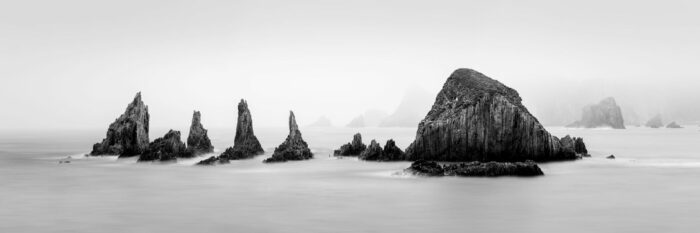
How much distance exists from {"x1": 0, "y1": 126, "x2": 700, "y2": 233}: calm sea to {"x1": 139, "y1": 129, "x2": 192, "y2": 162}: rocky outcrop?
7981 mm

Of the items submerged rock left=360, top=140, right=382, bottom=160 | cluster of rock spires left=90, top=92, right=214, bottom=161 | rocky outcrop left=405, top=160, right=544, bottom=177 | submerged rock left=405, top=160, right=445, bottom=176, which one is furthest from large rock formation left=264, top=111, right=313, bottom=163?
rocky outcrop left=405, top=160, right=544, bottom=177

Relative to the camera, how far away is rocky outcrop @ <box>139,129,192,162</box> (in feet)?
217

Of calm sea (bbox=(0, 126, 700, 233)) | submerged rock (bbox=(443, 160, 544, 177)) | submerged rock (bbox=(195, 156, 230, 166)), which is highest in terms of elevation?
submerged rock (bbox=(195, 156, 230, 166))

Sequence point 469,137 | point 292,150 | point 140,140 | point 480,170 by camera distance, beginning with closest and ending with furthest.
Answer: point 480,170 < point 469,137 < point 292,150 < point 140,140

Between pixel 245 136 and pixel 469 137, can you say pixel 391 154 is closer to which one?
pixel 469 137

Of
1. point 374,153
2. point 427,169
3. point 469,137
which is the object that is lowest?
point 427,169

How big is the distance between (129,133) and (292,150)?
20.4m

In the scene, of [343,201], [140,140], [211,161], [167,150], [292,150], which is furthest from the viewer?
[140,140]

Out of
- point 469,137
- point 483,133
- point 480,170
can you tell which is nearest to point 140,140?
point 469,137

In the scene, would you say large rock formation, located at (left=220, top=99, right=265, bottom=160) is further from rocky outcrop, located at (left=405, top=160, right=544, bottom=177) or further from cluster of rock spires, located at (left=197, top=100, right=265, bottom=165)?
rocky outcrop, located at (left=405, top=160, right=544, bottom=177)

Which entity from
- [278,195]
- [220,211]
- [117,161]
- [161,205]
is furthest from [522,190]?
[117,161]

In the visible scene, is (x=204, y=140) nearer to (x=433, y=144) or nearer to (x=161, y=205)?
(x=433, y=144)

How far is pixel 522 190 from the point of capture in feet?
130

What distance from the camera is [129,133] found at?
74750 mm
